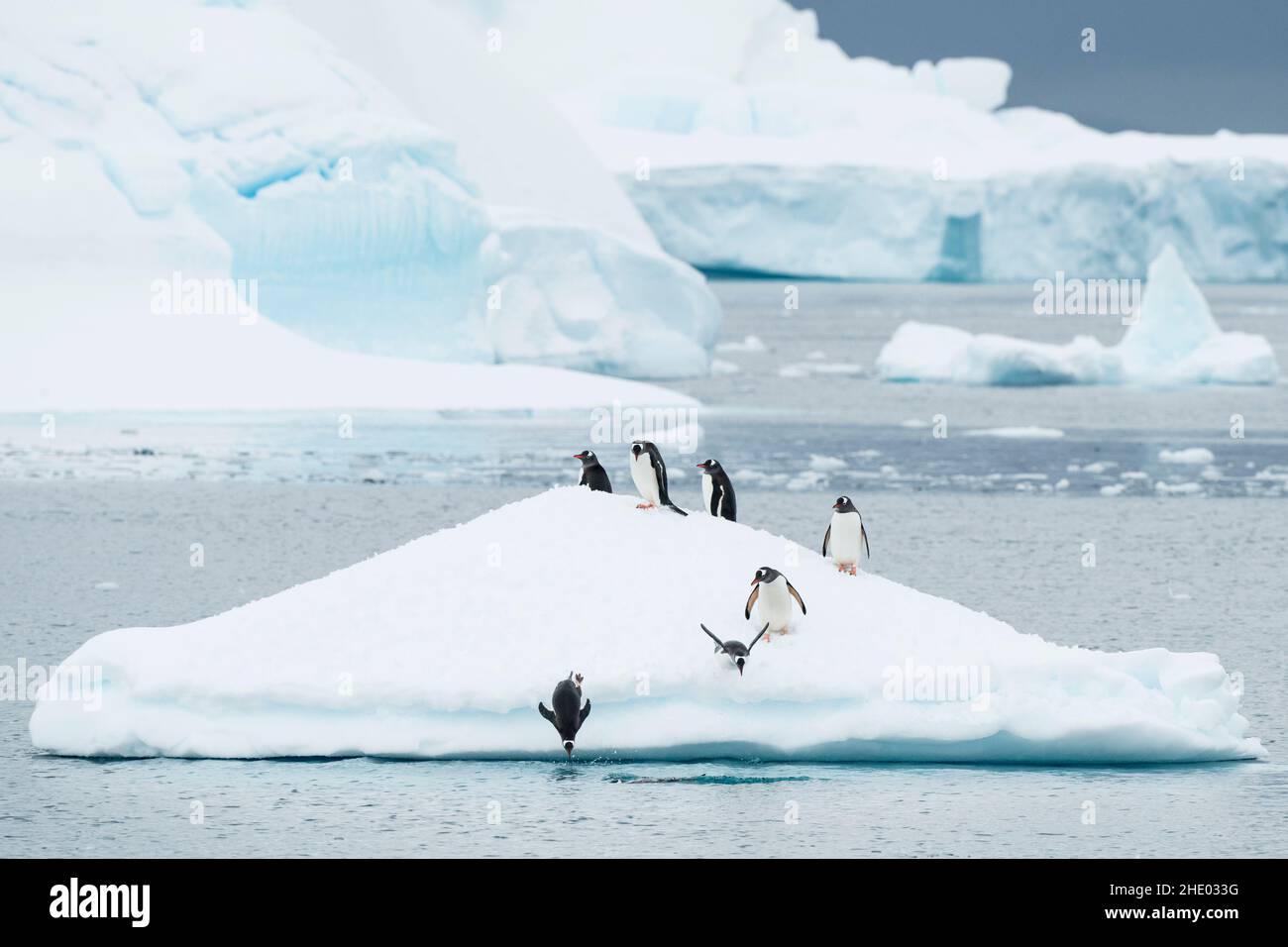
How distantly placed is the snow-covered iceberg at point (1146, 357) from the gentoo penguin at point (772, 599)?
2703 centimetres

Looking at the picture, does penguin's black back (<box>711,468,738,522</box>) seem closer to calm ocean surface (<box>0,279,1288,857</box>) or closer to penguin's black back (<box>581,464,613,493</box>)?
penguin's black back (<box>581,464,613,493</box>)

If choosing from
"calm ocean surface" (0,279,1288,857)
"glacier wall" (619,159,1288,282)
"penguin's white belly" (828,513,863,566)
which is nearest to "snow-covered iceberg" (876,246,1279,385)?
"calm ocean surface" (0,279,1288,857)

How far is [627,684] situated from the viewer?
8484 millimetres

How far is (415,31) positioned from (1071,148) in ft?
184

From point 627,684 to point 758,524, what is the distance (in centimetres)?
927

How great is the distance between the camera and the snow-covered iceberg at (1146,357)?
35.3 metres

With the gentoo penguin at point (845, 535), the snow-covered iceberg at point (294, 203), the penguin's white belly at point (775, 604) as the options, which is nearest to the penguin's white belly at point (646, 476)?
the gentoo penguin at point (845, 535)

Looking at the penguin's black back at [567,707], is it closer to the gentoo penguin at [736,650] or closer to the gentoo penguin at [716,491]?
the gentoo penguin at [736,650]

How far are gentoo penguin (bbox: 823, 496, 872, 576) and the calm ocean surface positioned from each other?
5.20 feet

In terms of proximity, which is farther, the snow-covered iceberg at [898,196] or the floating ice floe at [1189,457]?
the snow-covered iceberg at [898,196]

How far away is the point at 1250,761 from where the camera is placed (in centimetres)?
882

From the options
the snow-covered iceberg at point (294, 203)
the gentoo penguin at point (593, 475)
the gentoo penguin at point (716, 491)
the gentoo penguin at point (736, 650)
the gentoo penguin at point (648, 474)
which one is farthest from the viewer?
the snow-covered iceberg at point (294, 203)
